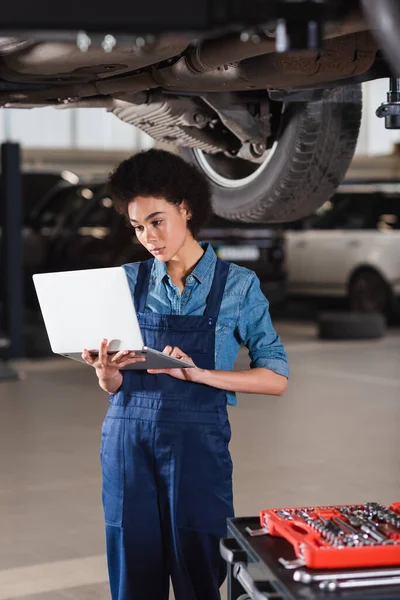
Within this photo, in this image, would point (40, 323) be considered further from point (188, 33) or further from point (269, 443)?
point (188, 33)

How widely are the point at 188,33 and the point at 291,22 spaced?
0.16 meters

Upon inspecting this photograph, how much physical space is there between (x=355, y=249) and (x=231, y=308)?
7.52 metres

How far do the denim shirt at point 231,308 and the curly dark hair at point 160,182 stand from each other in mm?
127

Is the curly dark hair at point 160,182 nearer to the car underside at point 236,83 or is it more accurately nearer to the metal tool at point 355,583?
the car underside at point 236,83

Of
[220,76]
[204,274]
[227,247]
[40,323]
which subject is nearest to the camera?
[204,274]

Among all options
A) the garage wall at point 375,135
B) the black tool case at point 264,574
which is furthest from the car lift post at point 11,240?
the garage wall at point 375,135

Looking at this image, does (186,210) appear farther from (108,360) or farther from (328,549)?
(328,549)

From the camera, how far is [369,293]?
9711 millimetres

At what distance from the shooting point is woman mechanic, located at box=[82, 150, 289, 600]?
86.7 inches

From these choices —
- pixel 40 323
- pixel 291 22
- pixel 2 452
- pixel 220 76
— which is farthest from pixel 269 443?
pixel 40 323

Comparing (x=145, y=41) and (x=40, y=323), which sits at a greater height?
(x=145, y=41)

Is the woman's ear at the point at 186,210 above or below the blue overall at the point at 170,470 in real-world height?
above

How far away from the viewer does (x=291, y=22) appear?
1454mm

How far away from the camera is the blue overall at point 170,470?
86.6 inches
